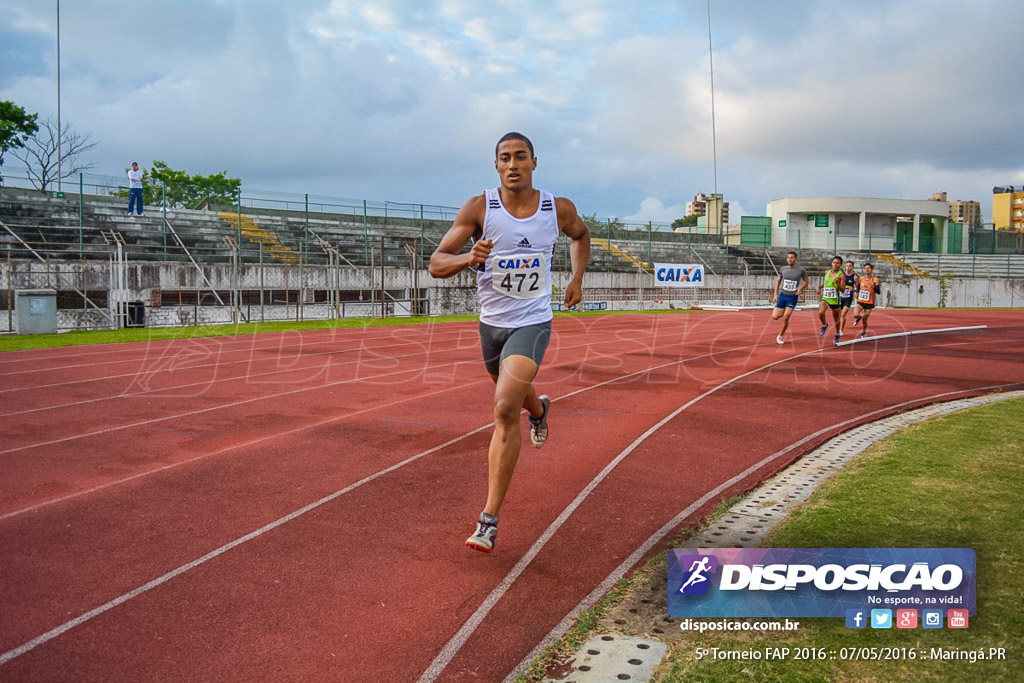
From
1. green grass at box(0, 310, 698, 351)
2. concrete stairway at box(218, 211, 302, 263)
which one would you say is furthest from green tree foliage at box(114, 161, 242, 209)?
green grass at box(0, 310, 698, 351)

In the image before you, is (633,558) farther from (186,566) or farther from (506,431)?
(186,566)

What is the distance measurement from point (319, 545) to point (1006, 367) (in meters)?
13.0

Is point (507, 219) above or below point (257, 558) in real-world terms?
above

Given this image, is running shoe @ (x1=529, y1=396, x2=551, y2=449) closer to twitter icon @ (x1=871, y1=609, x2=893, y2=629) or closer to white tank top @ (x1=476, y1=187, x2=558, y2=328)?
white tank top @ (x1=476, y1=187, x2=558, y2=328)

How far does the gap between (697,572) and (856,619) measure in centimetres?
83

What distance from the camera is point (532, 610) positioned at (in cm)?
356

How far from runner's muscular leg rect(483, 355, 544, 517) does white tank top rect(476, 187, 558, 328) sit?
339 mm

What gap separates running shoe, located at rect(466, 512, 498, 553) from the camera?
13.6 feet

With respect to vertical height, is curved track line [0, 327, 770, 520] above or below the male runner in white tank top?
below

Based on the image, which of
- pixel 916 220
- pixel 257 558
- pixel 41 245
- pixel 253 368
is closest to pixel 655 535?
pixel 257 558

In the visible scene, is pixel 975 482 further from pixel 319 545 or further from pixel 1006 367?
pixel 1006 367

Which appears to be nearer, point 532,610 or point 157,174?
point 532,610

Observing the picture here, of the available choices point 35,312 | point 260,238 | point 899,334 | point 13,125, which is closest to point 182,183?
point 13,125

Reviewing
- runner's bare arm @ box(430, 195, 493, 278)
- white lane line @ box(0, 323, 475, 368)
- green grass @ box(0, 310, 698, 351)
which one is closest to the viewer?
runner's bare arm @ box(430, 195, 493, 278)
